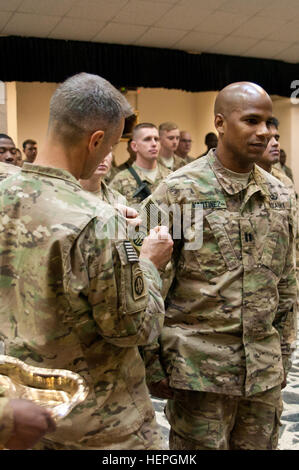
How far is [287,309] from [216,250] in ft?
1.49

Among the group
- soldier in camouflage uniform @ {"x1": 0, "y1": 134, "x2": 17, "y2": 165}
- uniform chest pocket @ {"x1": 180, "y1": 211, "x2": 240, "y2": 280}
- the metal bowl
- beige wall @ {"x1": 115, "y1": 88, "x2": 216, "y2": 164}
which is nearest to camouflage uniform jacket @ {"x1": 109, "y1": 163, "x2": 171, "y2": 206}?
soldier in camouflage uniform @ {"x1": 0, "y1": 134, "x2": 17, "y2": 165}

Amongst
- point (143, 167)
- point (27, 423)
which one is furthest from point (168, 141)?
point (27, 423)

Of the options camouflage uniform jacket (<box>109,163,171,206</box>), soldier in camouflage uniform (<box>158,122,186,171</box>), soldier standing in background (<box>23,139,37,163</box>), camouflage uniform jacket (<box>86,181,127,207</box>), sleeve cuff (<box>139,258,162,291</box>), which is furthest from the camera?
soldier standing in background (<box>23,139,37,163</box>)

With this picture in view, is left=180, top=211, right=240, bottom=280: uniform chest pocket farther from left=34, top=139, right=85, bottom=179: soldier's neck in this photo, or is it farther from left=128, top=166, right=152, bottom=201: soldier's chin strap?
left=128, top=166, right=152, bottom=201: soldier's chin strap

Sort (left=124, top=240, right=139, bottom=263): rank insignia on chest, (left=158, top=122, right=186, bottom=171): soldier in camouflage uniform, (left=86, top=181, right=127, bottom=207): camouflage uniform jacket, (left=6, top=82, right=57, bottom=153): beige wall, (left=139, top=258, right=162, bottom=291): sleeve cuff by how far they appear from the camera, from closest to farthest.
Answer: (left=124, top=240, right=139, bottom=263): rank insignia on chest → (left=139, top=258, right=162, bottom=291): sleeve cuff → (left=86, top=181, right=127, bottom=207): camouflage uniform jacket → (left=158, top=122, right=186, bottom=171): soldier in camouflage uniform → (left=6, top=82, right=57, bottom=153): beige wall

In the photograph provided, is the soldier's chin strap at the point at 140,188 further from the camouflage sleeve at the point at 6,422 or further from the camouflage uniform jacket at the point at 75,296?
the camouflage sleeve at the point at 6,422

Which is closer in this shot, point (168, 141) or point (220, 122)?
point (220, 122)

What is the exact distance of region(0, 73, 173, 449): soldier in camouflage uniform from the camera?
1415 millimetres

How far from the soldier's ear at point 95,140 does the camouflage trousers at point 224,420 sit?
1.08m

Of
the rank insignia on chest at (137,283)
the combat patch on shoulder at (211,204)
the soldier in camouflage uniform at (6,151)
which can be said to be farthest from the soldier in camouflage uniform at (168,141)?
the rank insignia on chest at (137,283)

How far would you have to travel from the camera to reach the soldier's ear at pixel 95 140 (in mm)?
1493

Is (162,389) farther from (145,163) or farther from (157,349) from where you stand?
(145,163)

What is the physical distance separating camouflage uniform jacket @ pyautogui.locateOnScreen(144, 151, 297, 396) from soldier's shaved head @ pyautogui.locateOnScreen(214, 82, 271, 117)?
0.69ft

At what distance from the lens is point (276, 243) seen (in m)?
2.19
